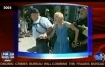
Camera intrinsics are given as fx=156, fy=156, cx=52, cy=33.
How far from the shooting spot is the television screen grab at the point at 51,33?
1065mm

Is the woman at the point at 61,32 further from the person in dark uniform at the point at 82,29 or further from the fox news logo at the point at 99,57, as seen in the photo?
the fox news logo at the point at 99,57

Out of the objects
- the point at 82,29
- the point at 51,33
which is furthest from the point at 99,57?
the point at 51,33

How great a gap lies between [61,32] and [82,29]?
0.15 meters

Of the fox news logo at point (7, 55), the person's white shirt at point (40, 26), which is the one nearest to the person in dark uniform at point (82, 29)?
the person's white shirt at point (40, 26)

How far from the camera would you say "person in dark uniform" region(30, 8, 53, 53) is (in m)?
1.07

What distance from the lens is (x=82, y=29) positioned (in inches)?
42.3

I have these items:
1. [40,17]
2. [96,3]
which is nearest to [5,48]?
[40,17]

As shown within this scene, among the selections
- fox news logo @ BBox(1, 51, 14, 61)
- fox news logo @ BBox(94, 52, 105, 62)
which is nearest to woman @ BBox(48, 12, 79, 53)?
fox news logo @ BBox(94, 52, 105, 62)

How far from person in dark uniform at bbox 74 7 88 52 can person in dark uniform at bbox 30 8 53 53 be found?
0.66 feet

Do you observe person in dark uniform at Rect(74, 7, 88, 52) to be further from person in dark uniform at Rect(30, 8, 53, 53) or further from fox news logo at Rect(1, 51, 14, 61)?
fox news logo at Rect(1, 51, 14, 61)

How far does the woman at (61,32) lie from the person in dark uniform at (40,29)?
0.05m

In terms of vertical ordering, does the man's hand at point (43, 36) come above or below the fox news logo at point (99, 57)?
above

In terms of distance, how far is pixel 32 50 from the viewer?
1.07 m

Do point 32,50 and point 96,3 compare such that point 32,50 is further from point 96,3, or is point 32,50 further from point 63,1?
point 96,3
